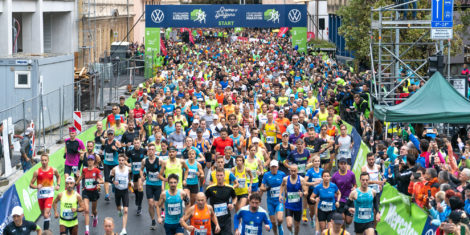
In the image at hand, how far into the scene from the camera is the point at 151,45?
39.1m

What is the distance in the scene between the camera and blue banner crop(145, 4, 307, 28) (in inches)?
1511

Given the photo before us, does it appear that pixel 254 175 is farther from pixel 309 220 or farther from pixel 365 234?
pixel 365 234

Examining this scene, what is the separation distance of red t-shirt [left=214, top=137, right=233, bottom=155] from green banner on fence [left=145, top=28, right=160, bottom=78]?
2274 centimetres

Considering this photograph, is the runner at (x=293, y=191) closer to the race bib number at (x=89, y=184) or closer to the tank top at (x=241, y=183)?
the tank top at (x=241, y=183)

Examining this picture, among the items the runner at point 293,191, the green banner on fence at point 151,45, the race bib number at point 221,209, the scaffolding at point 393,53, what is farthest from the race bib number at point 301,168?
the green banner on fence at point 151,45

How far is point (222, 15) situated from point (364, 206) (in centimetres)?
2705

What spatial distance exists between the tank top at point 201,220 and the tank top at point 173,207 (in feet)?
2.38

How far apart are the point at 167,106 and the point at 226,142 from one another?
5.84 meters

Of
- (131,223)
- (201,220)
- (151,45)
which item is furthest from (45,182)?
(151,45)

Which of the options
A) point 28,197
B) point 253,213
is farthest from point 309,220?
point 28,197

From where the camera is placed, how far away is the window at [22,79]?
23562mm

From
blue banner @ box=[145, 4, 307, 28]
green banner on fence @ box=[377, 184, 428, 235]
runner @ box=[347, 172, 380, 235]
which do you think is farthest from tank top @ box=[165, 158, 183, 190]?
blue banner @ box=[145, 4, 307, 28]

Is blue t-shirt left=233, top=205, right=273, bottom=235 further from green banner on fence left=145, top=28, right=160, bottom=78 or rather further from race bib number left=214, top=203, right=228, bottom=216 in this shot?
green banner on fence left=145, top=28, right=160, bottom=78

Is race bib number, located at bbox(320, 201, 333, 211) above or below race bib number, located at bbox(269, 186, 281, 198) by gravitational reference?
below
